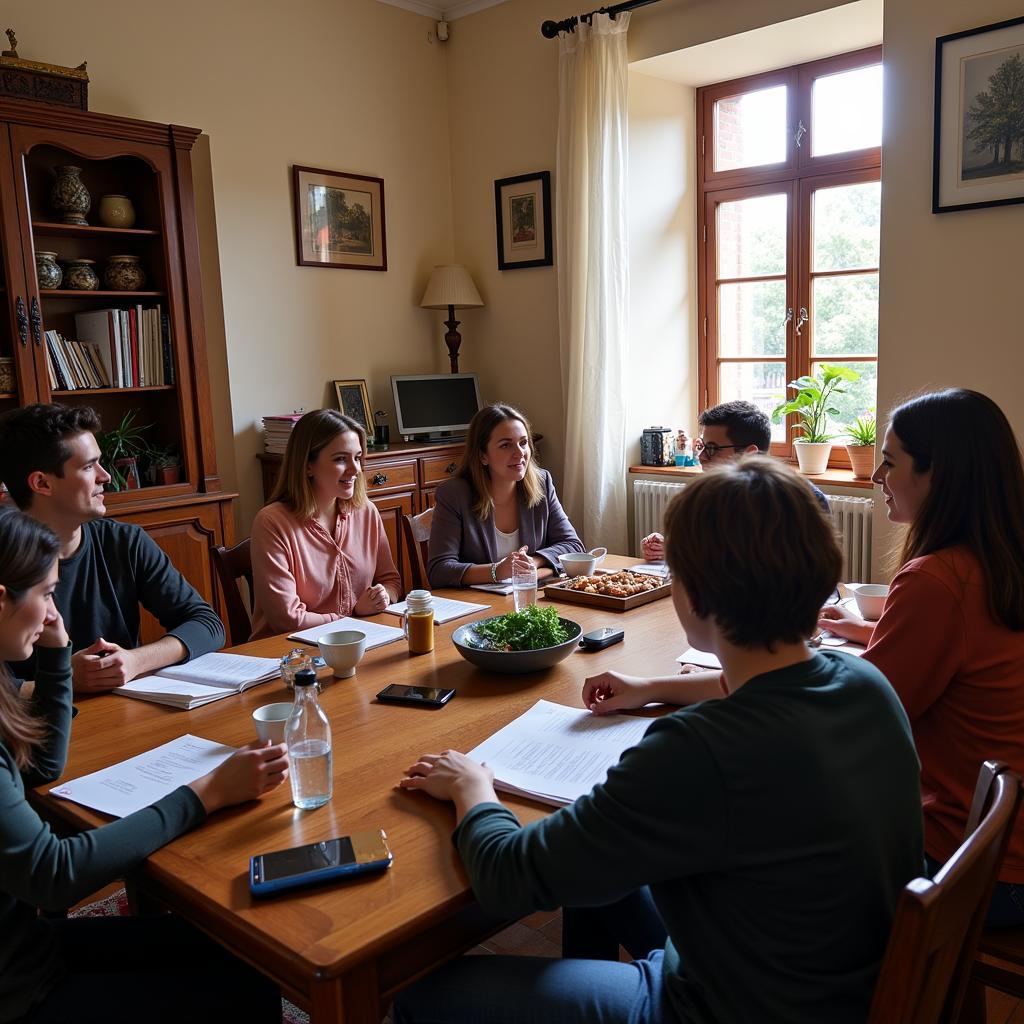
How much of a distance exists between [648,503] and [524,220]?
1.49 metres

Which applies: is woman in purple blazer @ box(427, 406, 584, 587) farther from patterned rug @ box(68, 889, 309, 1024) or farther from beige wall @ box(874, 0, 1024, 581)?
beige wall @ box(874, 0, 1024, 581)

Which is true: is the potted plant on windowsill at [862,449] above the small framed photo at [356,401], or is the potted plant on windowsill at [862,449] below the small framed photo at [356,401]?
below

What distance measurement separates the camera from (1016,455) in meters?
1.50

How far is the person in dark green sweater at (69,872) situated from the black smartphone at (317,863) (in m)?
0.17

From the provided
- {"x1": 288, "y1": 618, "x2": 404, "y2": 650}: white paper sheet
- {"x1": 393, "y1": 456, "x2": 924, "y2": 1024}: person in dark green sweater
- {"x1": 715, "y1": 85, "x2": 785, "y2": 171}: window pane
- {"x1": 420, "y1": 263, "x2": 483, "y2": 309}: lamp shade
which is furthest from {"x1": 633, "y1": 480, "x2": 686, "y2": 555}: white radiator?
{"x1": 393, "y1": 456, "x2": 924, "y2": 1024}: person in dark green sweater

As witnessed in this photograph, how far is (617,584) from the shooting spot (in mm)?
2387

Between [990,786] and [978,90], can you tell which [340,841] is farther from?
[978,90]

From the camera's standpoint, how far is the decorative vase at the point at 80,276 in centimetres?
329

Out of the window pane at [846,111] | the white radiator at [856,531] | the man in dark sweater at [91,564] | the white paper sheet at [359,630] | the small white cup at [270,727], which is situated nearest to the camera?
the small white cup at [270,727]

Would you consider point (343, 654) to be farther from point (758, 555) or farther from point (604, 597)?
point (758, 555)

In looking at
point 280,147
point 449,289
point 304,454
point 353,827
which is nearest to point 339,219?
point 280,147

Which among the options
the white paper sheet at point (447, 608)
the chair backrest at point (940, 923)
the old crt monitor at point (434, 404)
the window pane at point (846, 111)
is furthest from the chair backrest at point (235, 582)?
the window pane at point (846, 111)

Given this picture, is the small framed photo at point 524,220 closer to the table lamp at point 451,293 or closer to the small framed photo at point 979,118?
the table lamp at point 451,293

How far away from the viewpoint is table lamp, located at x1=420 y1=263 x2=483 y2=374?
4.53 metres
